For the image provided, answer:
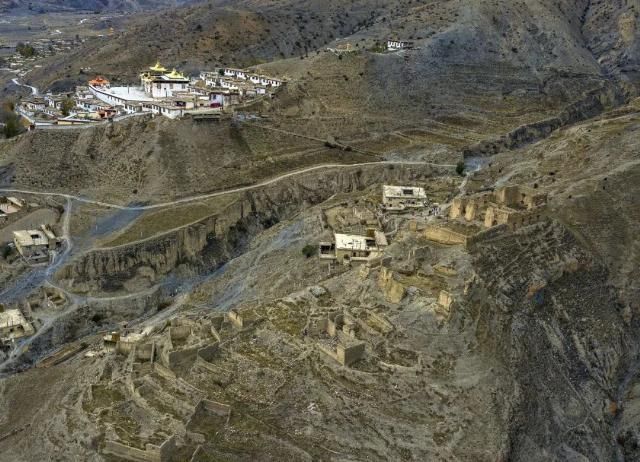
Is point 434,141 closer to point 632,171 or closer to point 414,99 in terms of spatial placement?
point 414,99

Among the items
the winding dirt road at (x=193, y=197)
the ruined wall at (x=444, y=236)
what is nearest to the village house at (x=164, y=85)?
the winding dirt road at (x=193, y=197)

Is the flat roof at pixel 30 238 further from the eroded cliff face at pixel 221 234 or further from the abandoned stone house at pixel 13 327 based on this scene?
the abandoned stone house at pixel 13 327

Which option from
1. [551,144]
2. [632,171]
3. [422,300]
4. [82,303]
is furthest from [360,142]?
[422,300]

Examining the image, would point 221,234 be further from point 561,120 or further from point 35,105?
point 561,120

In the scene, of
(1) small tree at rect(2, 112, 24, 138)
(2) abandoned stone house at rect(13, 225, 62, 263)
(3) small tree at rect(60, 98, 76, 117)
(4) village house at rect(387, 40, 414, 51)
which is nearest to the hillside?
(2) abandoned stone house at rect(13, 225, 62, 263)

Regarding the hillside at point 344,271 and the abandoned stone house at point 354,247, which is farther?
the abandoned stone house at point 354,247

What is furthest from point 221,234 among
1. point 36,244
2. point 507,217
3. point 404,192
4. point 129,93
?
point 507,217
